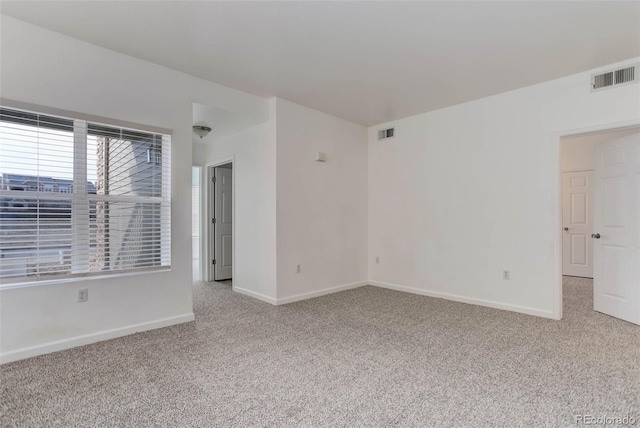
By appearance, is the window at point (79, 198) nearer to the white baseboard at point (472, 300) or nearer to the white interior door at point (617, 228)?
the white baseboard at point (472, 300)

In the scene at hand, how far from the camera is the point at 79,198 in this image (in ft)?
9.47

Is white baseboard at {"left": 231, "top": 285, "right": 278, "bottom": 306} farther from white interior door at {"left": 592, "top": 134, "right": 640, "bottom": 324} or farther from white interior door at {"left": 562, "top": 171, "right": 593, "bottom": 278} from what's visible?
A: white interior door at {"left": 562, "top": 171, "right": 593, "bottom": 278}

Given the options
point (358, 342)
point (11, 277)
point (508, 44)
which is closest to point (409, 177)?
point (508, 44)

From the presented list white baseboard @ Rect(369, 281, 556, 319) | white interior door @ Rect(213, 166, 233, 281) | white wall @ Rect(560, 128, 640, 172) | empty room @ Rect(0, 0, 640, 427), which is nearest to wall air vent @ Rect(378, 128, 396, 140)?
empty room @ Rect(0, 0, 640, 427)

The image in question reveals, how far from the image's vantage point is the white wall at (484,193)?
3590 mm

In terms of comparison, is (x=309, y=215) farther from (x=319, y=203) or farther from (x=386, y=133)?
(x=386, y=133)

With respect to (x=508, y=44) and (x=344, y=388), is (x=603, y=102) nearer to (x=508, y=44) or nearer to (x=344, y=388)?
(x=508, y=44)

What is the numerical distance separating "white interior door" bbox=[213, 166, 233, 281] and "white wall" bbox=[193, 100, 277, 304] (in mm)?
613

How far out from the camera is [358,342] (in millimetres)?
2934

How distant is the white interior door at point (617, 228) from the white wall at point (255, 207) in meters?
3.85

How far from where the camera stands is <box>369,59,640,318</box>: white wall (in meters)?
3.59

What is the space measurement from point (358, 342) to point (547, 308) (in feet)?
7.54

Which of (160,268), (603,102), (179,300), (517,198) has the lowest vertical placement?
(179,300)

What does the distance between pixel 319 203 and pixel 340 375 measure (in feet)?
8.95
